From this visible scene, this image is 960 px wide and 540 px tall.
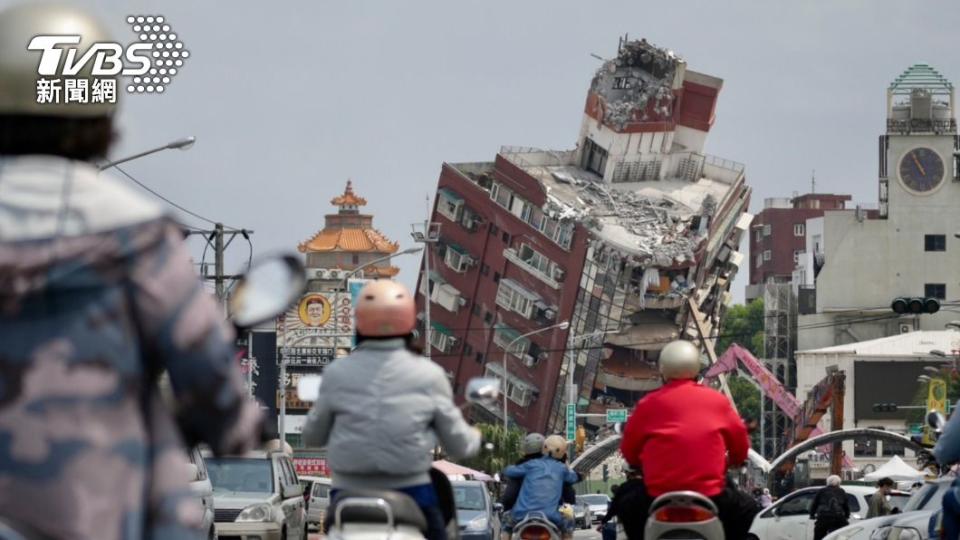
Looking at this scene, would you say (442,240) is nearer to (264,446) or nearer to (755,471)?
(755,471)

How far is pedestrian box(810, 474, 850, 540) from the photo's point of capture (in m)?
29.1

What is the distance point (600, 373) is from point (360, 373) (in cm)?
12070

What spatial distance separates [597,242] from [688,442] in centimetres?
11314

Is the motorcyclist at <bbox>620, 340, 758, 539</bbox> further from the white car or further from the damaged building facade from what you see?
the damaged building facade

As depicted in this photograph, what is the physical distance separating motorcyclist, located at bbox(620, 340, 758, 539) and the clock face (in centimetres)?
11951

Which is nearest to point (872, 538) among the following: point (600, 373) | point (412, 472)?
point (412, 472)

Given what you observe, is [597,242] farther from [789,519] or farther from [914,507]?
[914,507]

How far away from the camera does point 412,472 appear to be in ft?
30.4

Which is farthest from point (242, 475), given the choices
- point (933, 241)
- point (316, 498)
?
point (933, 241)

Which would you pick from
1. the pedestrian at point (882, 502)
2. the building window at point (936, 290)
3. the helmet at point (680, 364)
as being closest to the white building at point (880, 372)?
the building window at point (936, 290)

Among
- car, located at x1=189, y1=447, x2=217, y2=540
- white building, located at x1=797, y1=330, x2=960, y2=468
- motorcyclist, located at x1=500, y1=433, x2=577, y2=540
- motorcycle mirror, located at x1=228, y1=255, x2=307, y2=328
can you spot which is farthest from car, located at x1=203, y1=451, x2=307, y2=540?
white building, located at x1=797, y1=330, x2=960, y2=468

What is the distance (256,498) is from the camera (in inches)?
979

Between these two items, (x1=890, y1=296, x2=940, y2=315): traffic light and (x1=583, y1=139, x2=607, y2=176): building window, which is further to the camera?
(x1=583, y1=139, x2=607, y2=176): building window

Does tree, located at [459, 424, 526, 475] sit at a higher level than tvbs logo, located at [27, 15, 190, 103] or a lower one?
higher
